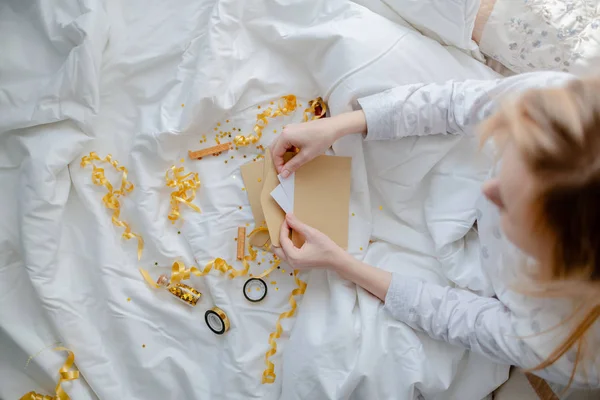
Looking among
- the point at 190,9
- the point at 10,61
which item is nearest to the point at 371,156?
the point at 190,9

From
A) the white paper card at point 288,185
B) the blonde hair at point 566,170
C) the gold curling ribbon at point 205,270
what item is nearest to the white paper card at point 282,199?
the white paper card at point 288,185

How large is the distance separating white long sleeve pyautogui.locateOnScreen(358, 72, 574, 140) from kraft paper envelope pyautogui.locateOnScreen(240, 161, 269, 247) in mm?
235

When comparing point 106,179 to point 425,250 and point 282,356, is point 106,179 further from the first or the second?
point 425,250

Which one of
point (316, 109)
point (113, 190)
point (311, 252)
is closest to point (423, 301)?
point (311, 252)

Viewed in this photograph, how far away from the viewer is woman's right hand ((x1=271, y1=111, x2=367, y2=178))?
2.93ft

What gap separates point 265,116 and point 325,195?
22 cm

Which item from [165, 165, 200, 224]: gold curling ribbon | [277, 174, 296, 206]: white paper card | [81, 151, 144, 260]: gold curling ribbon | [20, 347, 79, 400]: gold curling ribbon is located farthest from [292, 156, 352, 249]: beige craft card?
[20, 347, 79, 400]: gold curling ribbon

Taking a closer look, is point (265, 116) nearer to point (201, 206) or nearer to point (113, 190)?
point (201, 206)

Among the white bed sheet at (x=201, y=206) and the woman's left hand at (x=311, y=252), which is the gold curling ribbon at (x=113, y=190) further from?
the woman's left hand at (x=311, y=252)

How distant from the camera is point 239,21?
1045mm

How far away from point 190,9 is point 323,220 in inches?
22.7

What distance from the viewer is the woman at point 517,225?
1.84 ft

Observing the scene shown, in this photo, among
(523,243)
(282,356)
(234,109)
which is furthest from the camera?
(234,109)

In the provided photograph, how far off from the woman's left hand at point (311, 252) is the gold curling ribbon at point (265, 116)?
0.22 m
